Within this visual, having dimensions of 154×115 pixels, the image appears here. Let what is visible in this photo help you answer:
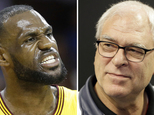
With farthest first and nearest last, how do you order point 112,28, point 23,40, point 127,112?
1. point 127,112
2. point 112,28
3. point 23,40

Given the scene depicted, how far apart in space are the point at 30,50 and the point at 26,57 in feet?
0.12

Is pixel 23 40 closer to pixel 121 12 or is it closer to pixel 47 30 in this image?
pixel 47 30

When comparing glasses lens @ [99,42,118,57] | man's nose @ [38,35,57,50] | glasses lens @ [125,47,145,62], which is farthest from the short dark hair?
glasses lens @ [125,47,145,62]

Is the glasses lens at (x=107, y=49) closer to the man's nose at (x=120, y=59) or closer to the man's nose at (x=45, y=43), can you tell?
the man's nose at (x=120, y=59)

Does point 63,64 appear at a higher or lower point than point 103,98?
higher

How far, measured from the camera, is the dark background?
4.29 ft

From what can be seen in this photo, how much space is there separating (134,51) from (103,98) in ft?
1.06

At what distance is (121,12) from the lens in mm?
1078

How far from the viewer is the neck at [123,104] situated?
116 centimetres

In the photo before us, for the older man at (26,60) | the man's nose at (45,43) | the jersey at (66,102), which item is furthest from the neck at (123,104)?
the man's nose at (45,43)

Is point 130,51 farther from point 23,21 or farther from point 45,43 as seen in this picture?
point 23,21

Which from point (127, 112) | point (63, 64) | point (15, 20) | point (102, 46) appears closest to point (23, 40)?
point (15, 20)

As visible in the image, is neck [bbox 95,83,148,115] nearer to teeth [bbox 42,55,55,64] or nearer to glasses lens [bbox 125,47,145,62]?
glasses lens [bbox 125,47,145,62]

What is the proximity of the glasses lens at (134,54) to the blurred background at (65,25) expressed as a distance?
27cm
